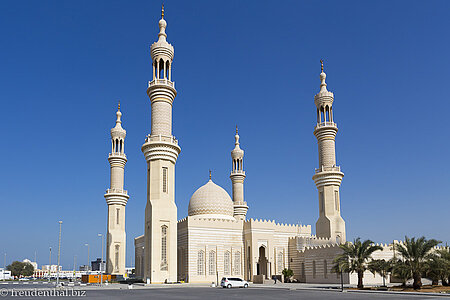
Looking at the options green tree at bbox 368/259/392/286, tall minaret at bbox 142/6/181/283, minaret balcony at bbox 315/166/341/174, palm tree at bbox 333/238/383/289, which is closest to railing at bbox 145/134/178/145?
tall minaret at bbox 142/6/181/283

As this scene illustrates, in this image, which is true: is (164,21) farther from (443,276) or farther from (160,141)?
(443,276)

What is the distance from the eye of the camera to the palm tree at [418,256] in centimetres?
3334

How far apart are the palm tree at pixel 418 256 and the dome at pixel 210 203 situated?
26014mm

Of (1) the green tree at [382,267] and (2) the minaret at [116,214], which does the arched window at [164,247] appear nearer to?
(2) the minaret at [116,214]

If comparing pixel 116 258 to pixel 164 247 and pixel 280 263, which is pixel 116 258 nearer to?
pixel 164 247

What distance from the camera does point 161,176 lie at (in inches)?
1900

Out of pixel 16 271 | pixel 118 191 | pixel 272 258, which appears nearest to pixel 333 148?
pixel 272 258

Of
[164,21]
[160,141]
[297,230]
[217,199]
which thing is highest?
[164,21]

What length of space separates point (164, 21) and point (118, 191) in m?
24.7

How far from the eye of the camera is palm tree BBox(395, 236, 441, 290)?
33.3 meters

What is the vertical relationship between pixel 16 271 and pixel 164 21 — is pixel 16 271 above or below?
below

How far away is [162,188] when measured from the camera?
4803 cm

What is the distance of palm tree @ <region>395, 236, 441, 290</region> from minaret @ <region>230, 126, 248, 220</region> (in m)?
33.7

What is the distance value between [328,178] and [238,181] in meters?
17.1
